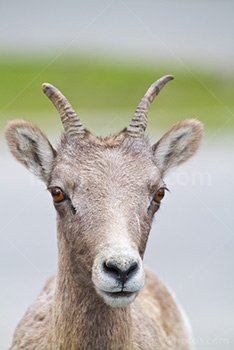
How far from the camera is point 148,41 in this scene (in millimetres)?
39531

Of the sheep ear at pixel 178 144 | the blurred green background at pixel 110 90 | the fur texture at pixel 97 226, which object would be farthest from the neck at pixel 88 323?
the blurred green background at pixel 110 90

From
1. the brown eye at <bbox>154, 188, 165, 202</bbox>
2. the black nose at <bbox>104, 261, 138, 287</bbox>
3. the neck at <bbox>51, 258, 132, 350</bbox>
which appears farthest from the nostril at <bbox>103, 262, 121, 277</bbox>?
the brown eye at <bbox>154, 188, 165, 202</bbox>

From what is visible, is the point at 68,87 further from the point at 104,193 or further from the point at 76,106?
the point at 104,193

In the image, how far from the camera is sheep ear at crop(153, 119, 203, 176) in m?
8.00

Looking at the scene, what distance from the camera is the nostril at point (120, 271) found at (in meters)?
5.95

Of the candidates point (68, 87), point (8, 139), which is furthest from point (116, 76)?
point (8, 139)

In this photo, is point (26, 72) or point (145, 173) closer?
Result: point (145, 173)

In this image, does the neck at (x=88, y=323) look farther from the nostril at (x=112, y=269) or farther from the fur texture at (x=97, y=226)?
the nostril at (x=112, y=269)

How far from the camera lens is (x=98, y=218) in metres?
6.59

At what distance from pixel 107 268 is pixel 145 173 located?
4.56 feet

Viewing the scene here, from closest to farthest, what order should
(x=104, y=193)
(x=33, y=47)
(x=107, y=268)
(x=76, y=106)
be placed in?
(x=107, y=268), (x=104, y=193), (x=76, y=106), (x=33, y=47)

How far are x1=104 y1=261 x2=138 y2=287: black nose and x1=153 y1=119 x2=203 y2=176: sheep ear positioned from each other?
7.12ft

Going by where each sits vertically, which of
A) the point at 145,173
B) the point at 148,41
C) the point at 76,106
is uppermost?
the point at 148,41

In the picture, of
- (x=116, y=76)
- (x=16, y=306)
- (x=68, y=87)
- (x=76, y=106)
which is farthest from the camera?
(x=116, y=76)
